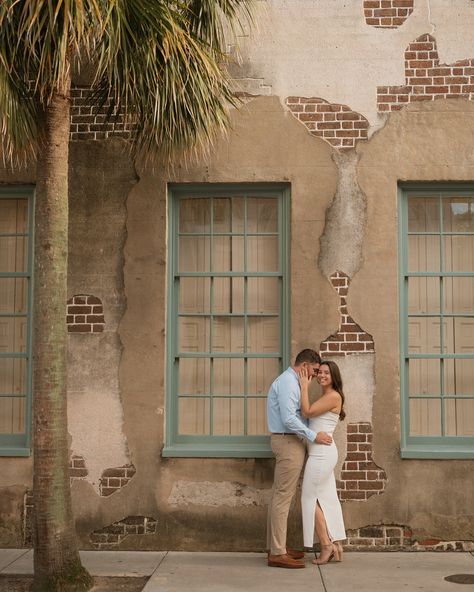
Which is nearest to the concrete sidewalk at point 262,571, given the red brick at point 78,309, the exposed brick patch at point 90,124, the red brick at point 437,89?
the red brick at point 78,309

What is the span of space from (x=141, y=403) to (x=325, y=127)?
337 cm

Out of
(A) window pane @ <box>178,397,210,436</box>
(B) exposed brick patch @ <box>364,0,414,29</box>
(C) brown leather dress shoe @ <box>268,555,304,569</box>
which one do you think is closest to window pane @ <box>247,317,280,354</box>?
(A) window pane @ <box>178,397,210,436</box>

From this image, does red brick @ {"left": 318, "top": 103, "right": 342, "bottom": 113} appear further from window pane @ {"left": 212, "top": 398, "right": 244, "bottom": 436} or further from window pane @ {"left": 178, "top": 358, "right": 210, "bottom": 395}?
window pane @ {"left": 212, "top": 398, "right": 244, "bottom": 436}

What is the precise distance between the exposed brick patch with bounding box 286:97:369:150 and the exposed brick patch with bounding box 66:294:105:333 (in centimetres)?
283

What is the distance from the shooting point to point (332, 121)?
8.39m

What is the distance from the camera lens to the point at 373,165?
8.34 m

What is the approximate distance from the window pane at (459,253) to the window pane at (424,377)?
3.32 feet

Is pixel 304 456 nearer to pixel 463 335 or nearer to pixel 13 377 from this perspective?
pixel 463 335

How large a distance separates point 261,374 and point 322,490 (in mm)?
1482

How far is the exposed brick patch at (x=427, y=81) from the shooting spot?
27.5 ft

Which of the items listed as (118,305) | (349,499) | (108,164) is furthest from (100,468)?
(108,164)

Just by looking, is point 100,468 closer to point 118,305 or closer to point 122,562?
point 122,562

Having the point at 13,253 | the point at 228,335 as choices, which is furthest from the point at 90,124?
the point at 228,335

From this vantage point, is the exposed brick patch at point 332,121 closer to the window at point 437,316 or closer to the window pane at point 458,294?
the window at point 437,316
